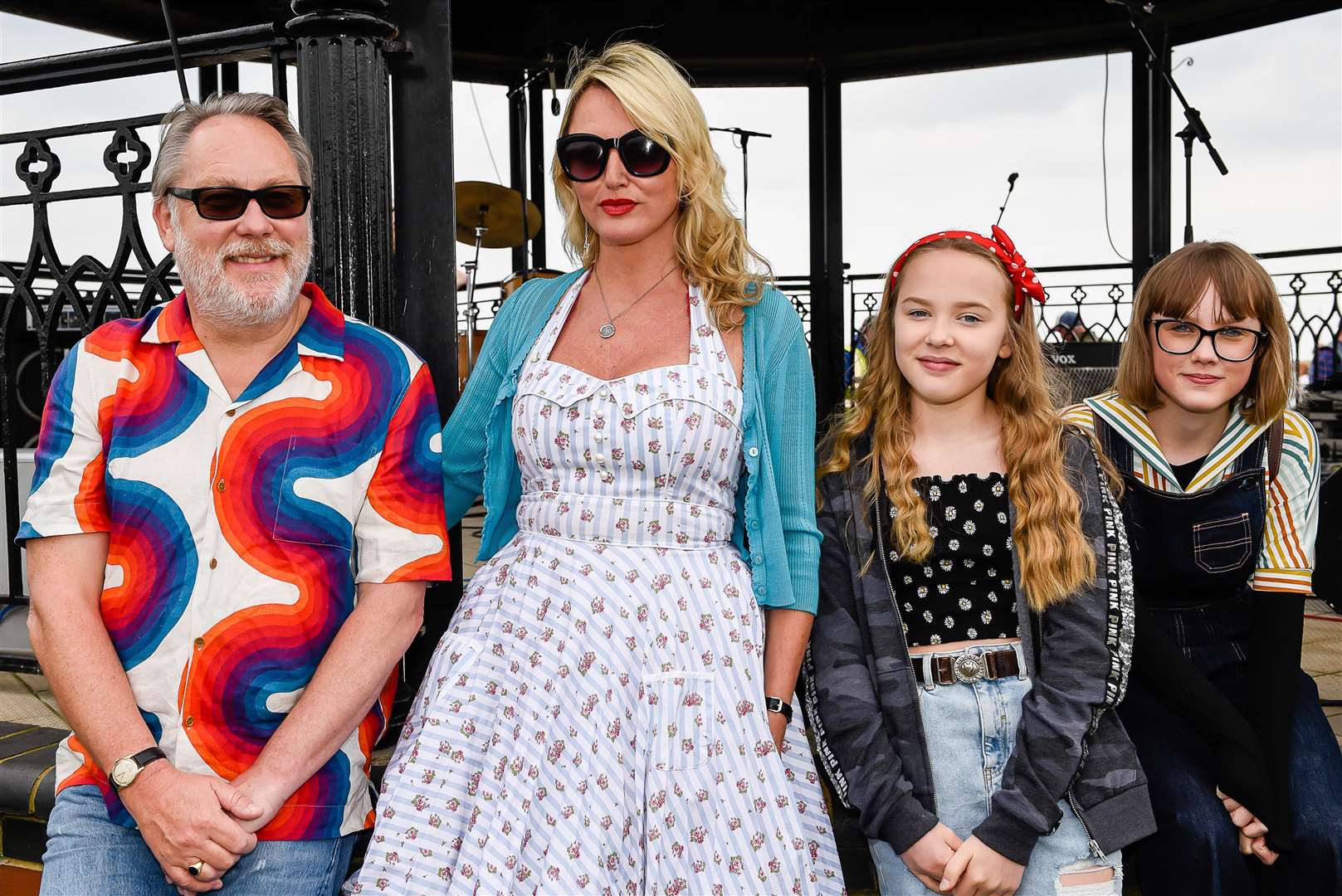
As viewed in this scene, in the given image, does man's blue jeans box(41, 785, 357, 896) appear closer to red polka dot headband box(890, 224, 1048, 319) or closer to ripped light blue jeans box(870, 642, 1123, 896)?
ripped light blue jeans box(870, 642, 1123, 896)

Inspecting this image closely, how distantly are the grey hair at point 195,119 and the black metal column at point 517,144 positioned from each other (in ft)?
21.2

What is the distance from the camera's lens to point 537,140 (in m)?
8.07

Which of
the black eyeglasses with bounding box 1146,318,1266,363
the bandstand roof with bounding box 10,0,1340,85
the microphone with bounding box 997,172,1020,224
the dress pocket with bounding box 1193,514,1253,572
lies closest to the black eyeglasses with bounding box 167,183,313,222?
the black eyeglasses with bounding box 1146,318,1266,363

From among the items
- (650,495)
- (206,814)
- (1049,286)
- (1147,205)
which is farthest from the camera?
(1049,286)

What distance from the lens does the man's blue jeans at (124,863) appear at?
1.38 m

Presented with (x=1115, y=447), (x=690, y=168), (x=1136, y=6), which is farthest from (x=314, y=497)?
(x=1136, y=6)

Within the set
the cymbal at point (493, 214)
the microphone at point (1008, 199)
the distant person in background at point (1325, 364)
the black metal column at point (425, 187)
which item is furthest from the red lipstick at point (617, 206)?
the distant person in background at point (1325, 364)

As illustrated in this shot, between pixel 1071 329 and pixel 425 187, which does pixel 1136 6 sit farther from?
pixel 425 187

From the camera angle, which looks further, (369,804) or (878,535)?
(878,535)

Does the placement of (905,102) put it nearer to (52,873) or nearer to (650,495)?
(650,495)

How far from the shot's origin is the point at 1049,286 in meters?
7.96

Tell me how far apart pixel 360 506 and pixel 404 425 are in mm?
139

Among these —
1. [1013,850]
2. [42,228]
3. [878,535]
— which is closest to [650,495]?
[878,535]

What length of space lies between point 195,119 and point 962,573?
4.54 ft
